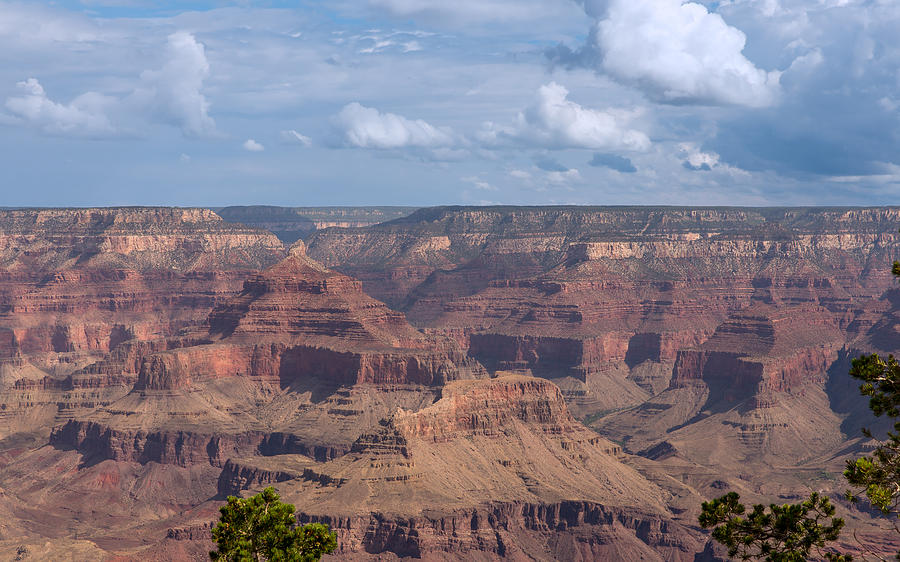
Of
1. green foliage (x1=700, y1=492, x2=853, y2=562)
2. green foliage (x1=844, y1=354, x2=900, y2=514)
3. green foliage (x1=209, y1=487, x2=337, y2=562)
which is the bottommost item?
green foliage (x1=209, y1=487, x2=337, y2=562)

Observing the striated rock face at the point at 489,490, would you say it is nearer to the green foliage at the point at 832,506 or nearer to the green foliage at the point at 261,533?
the green foliage at the point at 261,533

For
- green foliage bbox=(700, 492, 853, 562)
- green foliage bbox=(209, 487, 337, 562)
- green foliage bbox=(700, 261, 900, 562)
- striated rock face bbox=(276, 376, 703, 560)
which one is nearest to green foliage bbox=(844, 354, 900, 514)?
green foliage bbox=(700, 261, 900, 562)

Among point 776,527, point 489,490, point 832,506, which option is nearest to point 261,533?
point 776,527

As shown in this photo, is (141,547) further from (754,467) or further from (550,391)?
(754,467)

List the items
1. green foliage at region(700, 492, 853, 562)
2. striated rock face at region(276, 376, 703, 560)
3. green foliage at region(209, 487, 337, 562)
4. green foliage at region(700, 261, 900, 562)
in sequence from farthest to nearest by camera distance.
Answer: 1. striated rock face at region(276, 376, 703, 560)
2. green foliage at region(209, 487, 337, 562)
3. green foliage at region(700, 492, 853, 562)
4. green foliage at region(700, 261, 900, 562)

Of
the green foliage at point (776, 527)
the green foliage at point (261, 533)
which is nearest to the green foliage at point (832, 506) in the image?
the green foliage at point (776, 527)

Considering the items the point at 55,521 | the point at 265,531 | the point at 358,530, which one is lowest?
the point at 55,521

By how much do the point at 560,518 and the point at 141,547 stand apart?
46518mm

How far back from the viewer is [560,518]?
148m

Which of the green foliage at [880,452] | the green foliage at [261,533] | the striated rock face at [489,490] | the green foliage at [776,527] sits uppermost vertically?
the green foliage at [880,452]

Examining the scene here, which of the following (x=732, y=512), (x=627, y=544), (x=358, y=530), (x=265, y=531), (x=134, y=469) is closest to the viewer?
(x=732, y=512)

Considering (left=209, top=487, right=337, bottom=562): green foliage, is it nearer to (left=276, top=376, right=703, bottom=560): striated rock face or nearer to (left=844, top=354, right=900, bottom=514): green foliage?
(left=844, top=354, right=900, bottom=514): green foliage

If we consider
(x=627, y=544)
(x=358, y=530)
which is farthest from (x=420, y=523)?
(x=627, y=544)

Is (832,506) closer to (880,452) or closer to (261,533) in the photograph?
(880,452)
